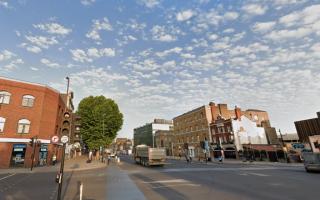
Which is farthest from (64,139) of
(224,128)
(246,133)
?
(246,133)

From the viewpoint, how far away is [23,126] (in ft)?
97.7

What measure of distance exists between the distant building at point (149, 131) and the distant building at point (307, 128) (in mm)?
68480

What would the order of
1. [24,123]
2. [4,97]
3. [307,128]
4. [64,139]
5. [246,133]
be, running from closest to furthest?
[64,139] → [4,97] → [24,123] → [307,128] → [246,133]

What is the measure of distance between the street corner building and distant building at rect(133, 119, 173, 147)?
6949 centimetres

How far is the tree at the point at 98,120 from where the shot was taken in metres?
44.0

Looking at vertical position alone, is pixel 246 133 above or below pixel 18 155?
above

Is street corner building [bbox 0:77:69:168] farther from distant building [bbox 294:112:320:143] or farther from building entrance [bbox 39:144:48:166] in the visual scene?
distant building [bbox 294:112:320:143]

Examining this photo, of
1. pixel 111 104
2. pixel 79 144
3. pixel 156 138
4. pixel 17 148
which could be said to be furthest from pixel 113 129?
pixel 156 138

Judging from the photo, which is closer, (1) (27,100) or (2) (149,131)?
(1) (27,100)

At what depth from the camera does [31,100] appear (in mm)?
31141

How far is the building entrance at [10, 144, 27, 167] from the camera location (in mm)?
27984

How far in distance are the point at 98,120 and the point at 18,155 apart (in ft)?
57.2

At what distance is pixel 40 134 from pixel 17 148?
11.4 ft

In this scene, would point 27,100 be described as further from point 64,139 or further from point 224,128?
point 224,128
